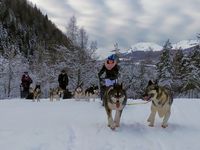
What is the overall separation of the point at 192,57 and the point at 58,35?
61106mm

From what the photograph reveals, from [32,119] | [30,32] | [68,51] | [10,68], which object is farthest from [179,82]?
[30,32]

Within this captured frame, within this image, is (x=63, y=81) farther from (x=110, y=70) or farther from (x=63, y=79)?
(x=110, y=70)

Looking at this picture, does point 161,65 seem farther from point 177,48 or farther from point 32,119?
point 32,119

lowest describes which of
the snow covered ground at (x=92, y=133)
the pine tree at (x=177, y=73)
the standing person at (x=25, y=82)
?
the snow covered ground at (x=92, y=133)

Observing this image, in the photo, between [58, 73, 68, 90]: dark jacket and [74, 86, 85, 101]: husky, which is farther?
[58, 73, 68, 90]: dark jacket

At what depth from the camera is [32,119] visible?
10922 millimetres

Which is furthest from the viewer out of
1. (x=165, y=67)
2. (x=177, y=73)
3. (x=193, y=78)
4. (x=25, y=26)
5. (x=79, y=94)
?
(x=25, y=26)

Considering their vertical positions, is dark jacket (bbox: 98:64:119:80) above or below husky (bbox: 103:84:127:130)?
above

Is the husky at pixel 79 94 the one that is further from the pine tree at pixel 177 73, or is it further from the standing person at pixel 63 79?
the pine tree at pixel 177 73

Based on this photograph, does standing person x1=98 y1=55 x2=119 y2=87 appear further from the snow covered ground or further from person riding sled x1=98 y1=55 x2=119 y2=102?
the snow covered ground

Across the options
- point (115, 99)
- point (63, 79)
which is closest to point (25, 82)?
point (63, 79)

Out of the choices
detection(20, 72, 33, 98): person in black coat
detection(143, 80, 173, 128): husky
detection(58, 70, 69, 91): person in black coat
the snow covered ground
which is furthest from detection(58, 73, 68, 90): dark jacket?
detection(143, 80, 173, 128): husky

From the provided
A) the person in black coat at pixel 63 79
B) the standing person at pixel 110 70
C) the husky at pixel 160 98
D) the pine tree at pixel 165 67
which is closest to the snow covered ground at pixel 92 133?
the husky at pixel 160 98

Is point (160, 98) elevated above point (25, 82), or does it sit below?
below
